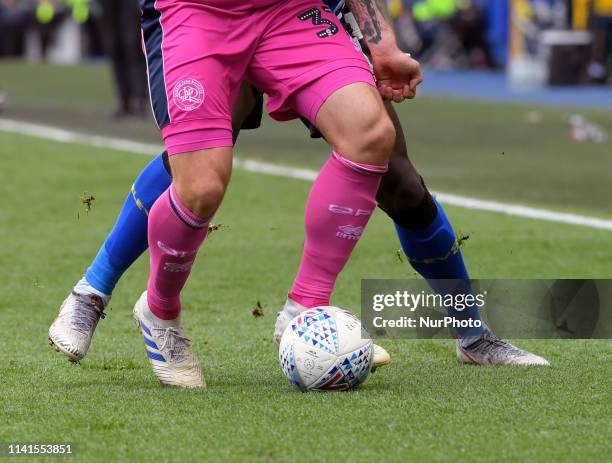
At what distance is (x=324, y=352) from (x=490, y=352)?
836 mm

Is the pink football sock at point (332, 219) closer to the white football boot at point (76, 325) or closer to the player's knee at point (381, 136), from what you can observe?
the player's knee at point (381, 136)

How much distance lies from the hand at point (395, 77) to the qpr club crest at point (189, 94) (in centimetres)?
60

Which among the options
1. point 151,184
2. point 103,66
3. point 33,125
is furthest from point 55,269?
point 103,66

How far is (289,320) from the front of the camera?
4.67 m

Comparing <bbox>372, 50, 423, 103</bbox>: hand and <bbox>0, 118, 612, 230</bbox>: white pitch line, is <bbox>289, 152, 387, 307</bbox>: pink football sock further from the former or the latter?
<bbox>0, 118, 612, 230</bbox>: white pitch line

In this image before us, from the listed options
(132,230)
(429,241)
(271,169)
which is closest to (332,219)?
(429,241)

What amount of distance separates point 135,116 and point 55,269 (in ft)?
30.8

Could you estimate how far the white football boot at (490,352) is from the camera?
5082 mm

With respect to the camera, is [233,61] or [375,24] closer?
[233,61]

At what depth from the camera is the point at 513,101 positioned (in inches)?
787

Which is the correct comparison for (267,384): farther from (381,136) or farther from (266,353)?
(381,136)

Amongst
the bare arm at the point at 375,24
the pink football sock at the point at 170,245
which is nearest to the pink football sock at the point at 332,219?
the pink football sock at the point at 170,245

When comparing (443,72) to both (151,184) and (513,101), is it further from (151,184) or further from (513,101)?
(151,184)

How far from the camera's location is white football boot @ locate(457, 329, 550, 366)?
5.08 metres
